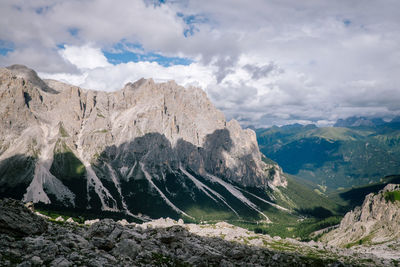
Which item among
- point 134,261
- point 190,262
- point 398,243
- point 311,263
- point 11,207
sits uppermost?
point 11,207

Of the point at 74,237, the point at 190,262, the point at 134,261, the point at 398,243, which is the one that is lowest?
the point at 398,243

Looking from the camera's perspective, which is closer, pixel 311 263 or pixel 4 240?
pixel 4 240

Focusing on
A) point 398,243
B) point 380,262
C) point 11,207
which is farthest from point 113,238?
point 398,243

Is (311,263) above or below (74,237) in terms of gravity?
below

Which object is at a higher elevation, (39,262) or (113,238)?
(39,262)

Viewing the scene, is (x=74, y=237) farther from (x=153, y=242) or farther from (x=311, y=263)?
(x=311, y=263)

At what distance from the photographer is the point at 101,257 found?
131ft

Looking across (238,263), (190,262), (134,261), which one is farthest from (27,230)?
(238,263)

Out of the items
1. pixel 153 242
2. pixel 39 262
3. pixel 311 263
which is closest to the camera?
pixel 39 262

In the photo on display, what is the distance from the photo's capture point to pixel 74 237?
152ft

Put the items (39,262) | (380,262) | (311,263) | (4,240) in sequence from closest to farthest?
1. (39,262)
2. (4,240)
3. (311,263)
4. (380,262)

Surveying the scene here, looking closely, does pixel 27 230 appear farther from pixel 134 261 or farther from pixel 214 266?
pixel 214 266

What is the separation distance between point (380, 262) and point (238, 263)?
299 feet

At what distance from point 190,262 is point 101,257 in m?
20.6
